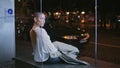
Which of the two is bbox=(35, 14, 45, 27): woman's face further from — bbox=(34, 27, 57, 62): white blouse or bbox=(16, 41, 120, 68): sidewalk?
bbox=(16, 41, 120, 68): sidewalk

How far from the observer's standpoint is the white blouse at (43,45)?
8.34 metres

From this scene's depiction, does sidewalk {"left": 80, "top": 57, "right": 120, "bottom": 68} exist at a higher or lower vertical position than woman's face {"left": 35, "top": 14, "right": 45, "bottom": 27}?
lower

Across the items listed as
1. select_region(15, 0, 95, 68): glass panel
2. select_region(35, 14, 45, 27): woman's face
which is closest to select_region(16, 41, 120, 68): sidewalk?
select_region(15, 0, 95, 68): glass panel

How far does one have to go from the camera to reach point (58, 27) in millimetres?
9539

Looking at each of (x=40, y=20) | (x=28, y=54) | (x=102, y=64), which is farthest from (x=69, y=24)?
(x=102, y=64)

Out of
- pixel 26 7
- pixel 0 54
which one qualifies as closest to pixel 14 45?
pixel 0 54

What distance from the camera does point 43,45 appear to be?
846cm

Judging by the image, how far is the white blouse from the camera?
328 inches

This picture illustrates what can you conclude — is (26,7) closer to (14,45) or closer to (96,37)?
(14,45)

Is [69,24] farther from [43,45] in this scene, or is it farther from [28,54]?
[28,54]

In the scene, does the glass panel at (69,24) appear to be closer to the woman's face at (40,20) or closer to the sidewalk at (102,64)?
the sidewalk at (102,64)

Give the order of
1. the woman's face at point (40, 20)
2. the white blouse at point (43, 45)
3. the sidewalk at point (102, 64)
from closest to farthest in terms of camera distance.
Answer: the sidewalk at point (102, 64) < the white blouse at point (43, 45) < the woman's face at point (40, 20)

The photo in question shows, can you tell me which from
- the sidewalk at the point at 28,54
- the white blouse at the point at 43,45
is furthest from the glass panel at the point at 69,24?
the white blouse at the point at 43,45

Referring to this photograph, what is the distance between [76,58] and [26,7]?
345 cm
